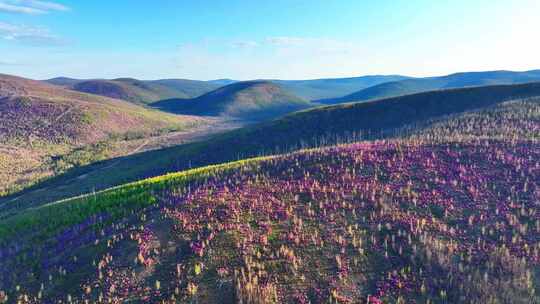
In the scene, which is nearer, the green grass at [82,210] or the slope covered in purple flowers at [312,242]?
the slope covered in purple flowers at [312,242]

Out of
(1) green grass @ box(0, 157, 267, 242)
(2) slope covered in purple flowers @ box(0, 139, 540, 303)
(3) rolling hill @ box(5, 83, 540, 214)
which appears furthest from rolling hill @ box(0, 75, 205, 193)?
(2) slope covered in purple flowers @ box(0, 139, 540, 303)

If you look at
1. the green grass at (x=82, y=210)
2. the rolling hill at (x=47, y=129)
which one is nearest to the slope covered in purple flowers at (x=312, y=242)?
the green grass at (x=82, y=210)

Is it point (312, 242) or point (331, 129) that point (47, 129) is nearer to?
point (331, 129)

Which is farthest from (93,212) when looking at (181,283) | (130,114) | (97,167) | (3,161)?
(130,114)

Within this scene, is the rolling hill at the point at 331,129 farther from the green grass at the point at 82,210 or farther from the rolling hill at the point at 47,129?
the green grass at the point at 82,210

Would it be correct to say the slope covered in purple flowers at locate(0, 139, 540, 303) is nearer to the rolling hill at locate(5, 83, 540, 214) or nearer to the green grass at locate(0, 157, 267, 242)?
the green grass at locate(0, 157, 267, 242)
